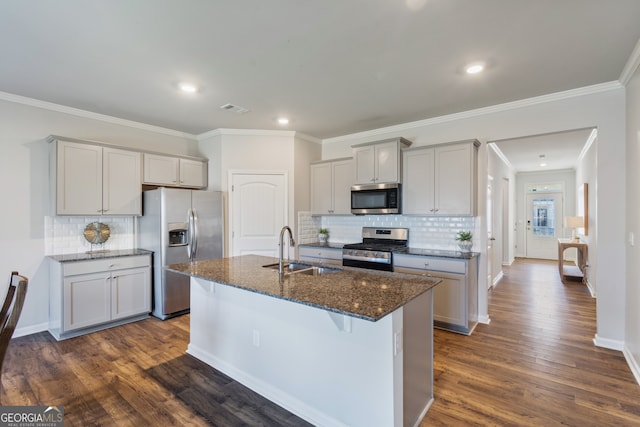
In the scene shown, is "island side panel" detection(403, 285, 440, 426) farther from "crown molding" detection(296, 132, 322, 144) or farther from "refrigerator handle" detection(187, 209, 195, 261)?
"crown molding" detection(296, 132, 322, 144)

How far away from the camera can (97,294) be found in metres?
3.48

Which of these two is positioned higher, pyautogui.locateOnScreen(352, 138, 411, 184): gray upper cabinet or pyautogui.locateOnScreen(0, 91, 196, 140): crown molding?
pyautogui.locateOnScreen(0, 91, 196, 140): crown molding

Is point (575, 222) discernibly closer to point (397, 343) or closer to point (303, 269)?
point (303, 269)

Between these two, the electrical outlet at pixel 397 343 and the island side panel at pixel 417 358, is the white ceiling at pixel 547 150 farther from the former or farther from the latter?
the electrical outlet at pixel 397 343

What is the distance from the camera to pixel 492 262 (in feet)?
18.5

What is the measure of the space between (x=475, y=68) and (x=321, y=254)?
2.94m

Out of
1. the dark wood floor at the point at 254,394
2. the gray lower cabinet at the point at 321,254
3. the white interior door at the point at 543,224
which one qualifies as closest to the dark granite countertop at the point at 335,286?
the dark wood floor at the point at 254,394

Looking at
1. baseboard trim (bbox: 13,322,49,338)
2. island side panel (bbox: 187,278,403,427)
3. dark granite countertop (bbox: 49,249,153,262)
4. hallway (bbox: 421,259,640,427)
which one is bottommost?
hallway (bbox: 421,259,640,427)

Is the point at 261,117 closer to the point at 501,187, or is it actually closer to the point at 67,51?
the point at 67,51

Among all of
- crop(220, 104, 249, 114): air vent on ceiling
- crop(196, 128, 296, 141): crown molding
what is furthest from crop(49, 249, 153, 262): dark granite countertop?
crop(220, 104, 249, 114): air vent on ceiling

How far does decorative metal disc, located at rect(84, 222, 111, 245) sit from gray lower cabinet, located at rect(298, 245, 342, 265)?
255 cm

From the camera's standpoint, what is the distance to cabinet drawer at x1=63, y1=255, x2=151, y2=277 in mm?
3301

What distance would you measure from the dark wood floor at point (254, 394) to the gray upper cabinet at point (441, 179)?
1438mm

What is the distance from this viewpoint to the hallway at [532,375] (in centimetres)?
207
